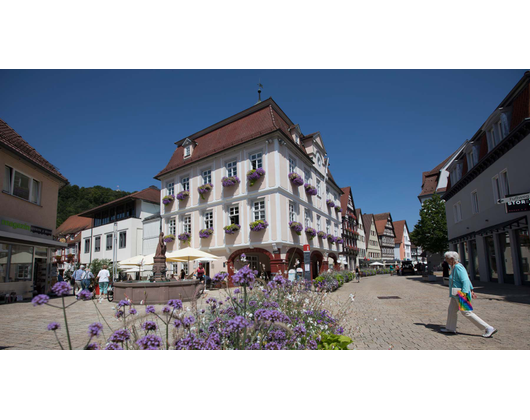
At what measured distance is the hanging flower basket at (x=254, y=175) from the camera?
20.7 meters

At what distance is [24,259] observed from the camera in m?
14.5

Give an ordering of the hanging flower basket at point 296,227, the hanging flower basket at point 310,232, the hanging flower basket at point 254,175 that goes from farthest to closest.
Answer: the hanging flower basket at point 310,232 < the hanging flower basket at point 296,227 < the hanging flower basket at point 254,175

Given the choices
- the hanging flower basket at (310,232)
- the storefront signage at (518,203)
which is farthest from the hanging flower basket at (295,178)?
the storefront signage at (518,203)

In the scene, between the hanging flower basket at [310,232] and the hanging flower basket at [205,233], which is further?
the hanging flower basket at [310,232]

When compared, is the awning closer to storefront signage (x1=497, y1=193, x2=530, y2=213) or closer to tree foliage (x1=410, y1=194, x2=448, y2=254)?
storefront signage (x1=497, y1=193, x2=530, y2=213)

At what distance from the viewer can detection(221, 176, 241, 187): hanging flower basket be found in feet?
71.8

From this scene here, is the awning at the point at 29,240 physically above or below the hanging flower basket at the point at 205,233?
below

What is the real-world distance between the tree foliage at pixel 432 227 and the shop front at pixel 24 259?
34.1 m

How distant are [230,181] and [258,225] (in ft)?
13.5

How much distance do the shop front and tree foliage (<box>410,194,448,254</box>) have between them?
34115 mm

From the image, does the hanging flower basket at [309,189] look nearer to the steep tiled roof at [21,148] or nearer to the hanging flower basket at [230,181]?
the hanging flower basket at [230,181]

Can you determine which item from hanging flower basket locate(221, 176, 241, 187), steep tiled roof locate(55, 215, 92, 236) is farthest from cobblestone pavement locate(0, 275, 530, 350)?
steep tiled roof locate(55, 215, 92, 236)

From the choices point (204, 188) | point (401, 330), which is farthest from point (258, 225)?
point (401, 330)
